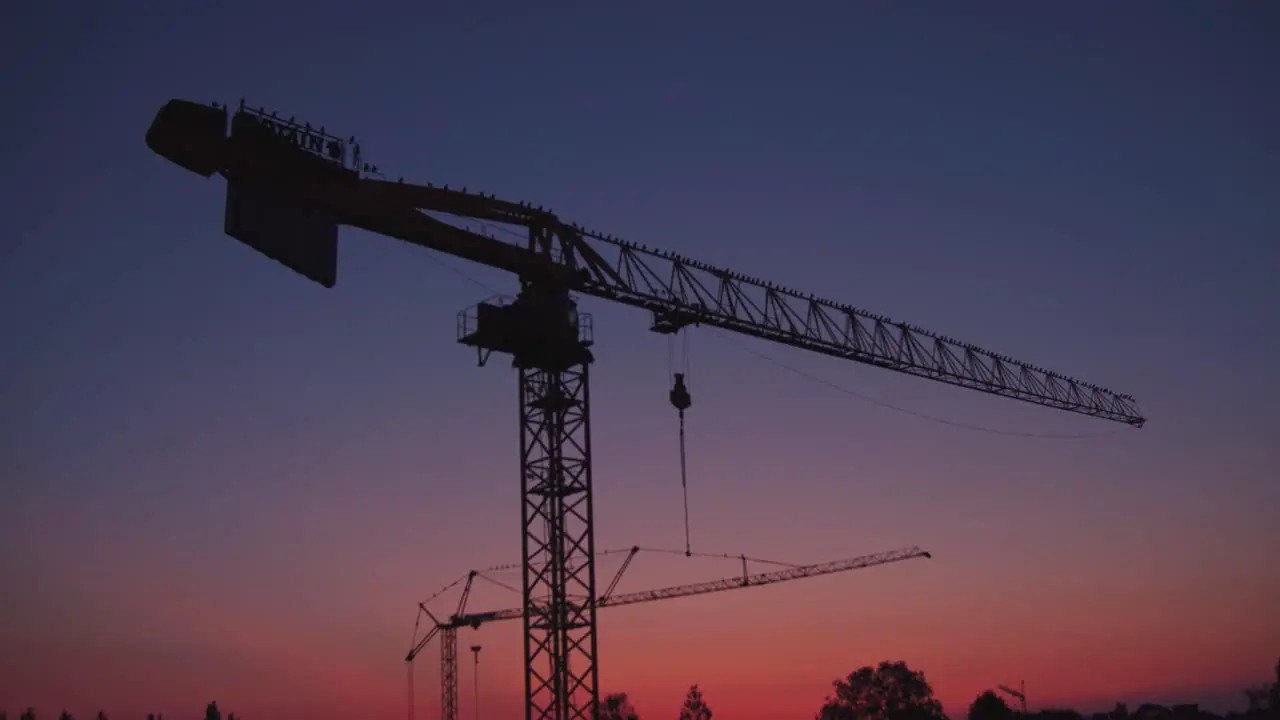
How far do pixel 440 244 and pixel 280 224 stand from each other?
11.8 metres

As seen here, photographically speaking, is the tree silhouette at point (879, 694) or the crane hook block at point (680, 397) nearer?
the crane hook block at point (680, 397)

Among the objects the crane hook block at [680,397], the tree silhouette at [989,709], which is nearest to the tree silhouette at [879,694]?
the tree silhouette at [989,709]

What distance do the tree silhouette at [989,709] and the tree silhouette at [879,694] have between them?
18532 millimetres

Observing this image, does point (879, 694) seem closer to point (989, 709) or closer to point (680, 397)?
point (989, 709)

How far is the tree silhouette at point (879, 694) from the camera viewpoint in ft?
445

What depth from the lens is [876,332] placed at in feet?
281

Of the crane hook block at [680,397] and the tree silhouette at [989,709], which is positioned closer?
the crane hook block at [680,397]

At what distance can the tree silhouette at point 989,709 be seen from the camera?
111m

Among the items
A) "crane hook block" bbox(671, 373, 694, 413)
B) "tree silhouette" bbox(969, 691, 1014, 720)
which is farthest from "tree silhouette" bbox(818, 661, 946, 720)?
"crane hook block" bbox(671, 373, 694, 413)

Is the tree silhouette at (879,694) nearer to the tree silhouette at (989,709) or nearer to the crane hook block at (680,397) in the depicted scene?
the tree silhouette at (989,709)

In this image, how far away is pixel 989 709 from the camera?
367ft

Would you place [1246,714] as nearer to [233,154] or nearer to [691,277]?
[691,277]

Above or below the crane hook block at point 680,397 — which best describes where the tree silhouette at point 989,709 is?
below

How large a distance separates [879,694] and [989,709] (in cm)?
2631
